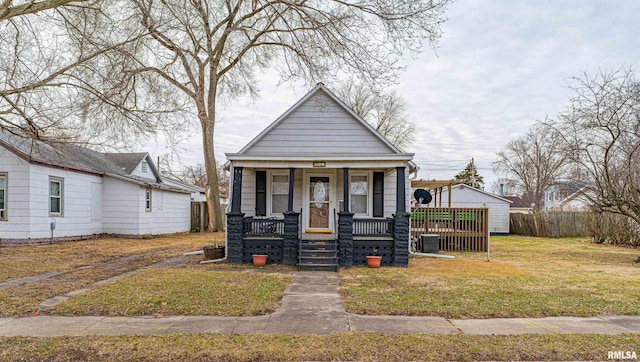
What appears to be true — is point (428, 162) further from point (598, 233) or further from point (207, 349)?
point (207, 349)

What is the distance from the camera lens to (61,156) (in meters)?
10.8

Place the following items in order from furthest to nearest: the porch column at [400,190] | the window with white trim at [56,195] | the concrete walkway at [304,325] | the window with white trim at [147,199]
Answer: the window with white trim at [147,199]
the window with white trim at [56,195]
the porch column at [400,190]
the concrete walkway at [304,325]

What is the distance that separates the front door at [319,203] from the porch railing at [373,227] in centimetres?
158

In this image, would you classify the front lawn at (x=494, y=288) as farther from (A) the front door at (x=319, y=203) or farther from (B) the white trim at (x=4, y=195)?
(B) the white trim at (x=4, y=195)

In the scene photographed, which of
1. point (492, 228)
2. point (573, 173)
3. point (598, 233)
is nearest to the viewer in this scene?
point (573, 173)

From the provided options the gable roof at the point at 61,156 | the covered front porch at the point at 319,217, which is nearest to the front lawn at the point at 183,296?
the covered front porch at the point at 319,217

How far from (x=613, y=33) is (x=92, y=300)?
49.3 ft

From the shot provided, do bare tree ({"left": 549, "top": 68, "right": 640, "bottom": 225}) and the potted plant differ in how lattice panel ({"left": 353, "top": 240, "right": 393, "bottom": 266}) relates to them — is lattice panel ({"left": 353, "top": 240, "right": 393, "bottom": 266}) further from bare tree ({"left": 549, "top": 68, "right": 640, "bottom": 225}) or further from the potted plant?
bare tree ({"left": 549, "top": 68, "right": 640, "bottom": 225})

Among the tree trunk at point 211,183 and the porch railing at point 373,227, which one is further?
the tree trunk at point 211,183

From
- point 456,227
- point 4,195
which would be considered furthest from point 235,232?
point 4,195

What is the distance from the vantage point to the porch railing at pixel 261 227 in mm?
11328

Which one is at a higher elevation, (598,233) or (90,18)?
(90,18)

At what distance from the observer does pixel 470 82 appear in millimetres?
14375

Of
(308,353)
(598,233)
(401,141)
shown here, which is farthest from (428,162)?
(308,353)
